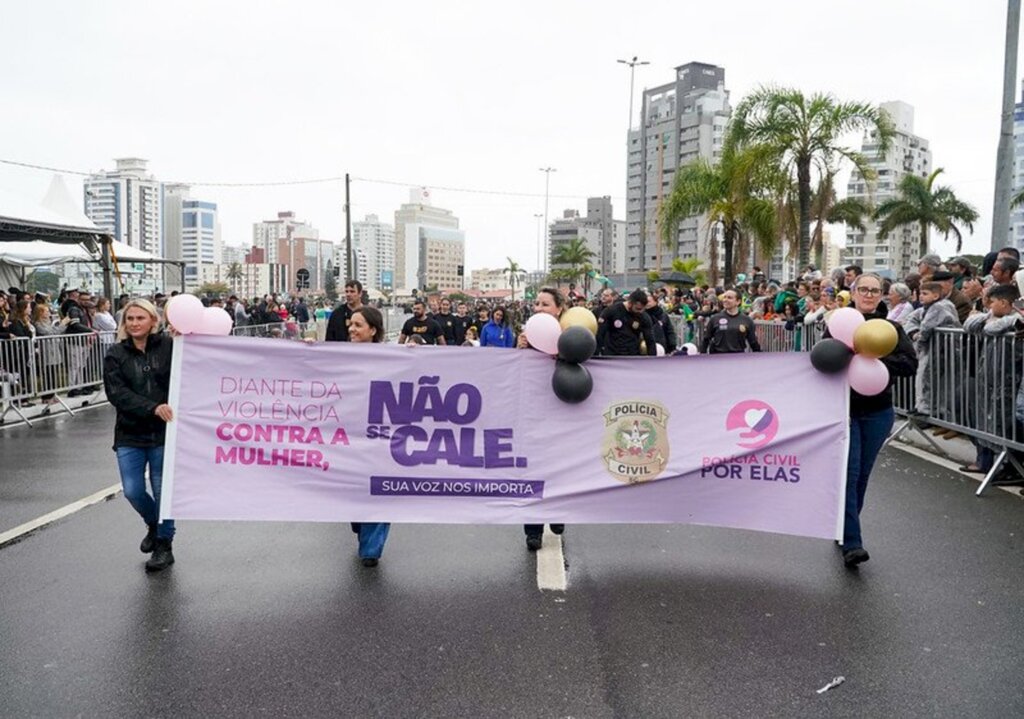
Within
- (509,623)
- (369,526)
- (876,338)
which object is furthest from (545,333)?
(876,338)

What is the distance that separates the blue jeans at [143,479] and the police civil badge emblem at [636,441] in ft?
9.25

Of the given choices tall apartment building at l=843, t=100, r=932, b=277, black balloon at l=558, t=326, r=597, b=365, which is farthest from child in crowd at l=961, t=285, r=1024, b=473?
tall apartment building at l=843, t=100, r=932, b=277

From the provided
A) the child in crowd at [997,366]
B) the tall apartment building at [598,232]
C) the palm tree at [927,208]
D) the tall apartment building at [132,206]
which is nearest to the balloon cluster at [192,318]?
the child in crowd at [997,366]

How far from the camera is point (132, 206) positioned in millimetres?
111688

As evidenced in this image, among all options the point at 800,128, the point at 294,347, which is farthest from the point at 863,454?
the point at 800,128

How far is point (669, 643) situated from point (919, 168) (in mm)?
178708

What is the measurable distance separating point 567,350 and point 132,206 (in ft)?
387

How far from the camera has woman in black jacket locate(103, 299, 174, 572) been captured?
5.56 metres

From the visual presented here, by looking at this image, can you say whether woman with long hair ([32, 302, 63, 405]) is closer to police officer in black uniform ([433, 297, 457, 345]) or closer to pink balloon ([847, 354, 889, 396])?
police officer in black uniform ([433, 297, 457, 345])

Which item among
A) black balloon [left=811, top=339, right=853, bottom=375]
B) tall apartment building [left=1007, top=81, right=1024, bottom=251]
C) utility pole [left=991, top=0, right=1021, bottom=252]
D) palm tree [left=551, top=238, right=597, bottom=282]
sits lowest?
black balloon [left=811, top=339, right=853, bottom=375]

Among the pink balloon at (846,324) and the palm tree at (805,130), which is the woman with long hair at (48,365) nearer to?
the pink balloon at (846,324)

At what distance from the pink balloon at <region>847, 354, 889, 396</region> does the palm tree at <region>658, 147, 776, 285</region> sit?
22.8 meters

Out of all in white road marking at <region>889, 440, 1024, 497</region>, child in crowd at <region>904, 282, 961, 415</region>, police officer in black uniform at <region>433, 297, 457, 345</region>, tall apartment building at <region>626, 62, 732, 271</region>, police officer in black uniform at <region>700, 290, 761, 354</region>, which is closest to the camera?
white road marking at <region>889, 440, 1024, 497</region>

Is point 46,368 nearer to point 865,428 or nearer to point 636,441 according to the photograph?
point 636,441
